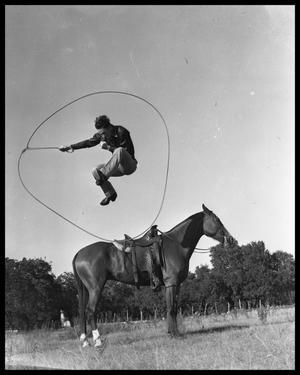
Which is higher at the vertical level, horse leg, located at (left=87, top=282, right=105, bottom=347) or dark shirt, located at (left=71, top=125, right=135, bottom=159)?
dark shirt, located at (left=71, top=125, right=135, bottom=159)

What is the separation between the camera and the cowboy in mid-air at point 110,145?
8.17m

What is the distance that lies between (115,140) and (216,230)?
2864 mm

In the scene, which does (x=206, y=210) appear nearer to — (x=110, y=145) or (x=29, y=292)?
(x=110, y=145)

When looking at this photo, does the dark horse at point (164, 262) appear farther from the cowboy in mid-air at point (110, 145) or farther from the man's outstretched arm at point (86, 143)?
the man's outstretched arm at point (86, 143)

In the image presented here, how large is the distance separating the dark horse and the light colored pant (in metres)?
1.33

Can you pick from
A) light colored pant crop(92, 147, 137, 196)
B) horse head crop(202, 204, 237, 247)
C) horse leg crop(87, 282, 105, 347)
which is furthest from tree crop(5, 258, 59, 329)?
horse head crop(202, 204, 237, 247)

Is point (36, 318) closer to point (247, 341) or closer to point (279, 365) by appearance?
point (247, 341)

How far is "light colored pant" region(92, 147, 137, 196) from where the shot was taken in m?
8.05

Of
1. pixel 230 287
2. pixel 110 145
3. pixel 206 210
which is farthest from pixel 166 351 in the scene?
pixel 230 287

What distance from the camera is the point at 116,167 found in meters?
8.18

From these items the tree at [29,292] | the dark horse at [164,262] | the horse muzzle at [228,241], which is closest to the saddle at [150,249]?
the dark horse at [164,262]

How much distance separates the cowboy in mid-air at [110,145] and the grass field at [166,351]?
2.77 metres

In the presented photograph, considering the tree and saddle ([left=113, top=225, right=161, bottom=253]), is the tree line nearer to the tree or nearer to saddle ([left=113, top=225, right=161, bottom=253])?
the tree

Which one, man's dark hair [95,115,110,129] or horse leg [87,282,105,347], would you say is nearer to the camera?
horse leg [87,282,105,347]
